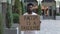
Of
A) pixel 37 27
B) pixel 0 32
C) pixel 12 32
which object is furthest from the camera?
pixel 12 32

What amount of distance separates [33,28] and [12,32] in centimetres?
317

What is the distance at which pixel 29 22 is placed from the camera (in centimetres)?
703

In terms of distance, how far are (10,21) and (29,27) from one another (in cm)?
457

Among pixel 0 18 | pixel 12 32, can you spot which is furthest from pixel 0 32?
pixel 12 32

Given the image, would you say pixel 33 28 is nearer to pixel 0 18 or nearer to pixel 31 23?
pixel 31 23

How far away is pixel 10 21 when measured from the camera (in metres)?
11.4

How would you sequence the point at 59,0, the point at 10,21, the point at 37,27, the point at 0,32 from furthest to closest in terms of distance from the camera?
the point at 59,0 < the point at 10,21 < the point at 37,27 < the point at 0,32

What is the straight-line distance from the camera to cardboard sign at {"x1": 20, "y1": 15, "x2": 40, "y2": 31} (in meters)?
6.97

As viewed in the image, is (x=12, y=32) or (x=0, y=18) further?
(x=12, y=32)

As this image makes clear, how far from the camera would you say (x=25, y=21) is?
705 centimetres

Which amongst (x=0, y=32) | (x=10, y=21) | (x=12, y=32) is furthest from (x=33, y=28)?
(x=10, y=21)

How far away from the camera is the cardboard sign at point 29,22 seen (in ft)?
22.9

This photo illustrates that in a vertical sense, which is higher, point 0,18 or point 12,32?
point 0,18

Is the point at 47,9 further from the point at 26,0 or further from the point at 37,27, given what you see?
the point at 37,27
